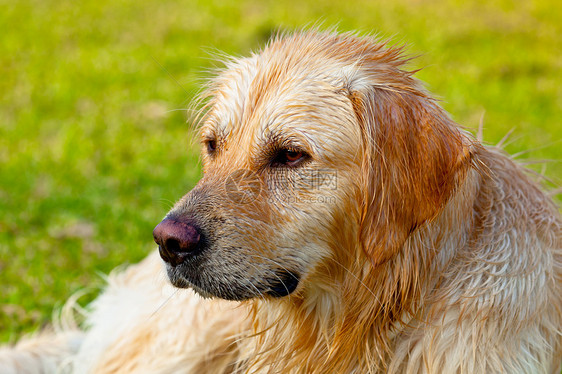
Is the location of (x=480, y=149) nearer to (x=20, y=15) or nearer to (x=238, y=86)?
(x=238, y=86)

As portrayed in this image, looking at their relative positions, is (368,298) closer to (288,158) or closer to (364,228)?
(364,228)

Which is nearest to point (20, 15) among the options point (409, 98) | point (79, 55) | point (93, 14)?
point (93, 14)

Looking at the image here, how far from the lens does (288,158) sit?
2764 mm

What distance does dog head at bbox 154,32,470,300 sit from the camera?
2576mm

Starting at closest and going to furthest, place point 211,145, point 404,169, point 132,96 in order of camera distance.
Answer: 1. point 404,169
2. point 211,145
3. point 132,96

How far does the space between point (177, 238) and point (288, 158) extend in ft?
1.88

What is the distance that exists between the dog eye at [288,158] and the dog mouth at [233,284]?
450mm

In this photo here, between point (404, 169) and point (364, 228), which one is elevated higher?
point (404, 169)

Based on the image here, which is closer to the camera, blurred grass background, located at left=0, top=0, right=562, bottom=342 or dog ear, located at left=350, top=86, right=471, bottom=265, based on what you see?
dog ear, located at left=350, top=86, right=471, bottom=265

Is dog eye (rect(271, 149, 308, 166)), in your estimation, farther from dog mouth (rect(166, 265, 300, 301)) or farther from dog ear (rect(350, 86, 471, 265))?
dog mouth (rect(166, 265, 300, 301))

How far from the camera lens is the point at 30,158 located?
6.61m

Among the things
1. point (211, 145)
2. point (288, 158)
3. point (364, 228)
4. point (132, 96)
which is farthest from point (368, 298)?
point (132, 96)

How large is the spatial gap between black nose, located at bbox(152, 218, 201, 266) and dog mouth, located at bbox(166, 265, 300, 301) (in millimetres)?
80

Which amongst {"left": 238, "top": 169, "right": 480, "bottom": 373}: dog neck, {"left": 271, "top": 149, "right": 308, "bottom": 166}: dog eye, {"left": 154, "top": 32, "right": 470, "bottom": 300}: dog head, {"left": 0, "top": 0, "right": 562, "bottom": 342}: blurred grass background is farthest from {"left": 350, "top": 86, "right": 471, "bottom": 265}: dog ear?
{"left": 0, "top": 0, "right": 562, "bottom": 342}: blurred grass background
